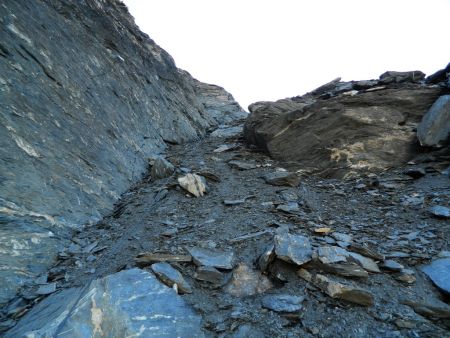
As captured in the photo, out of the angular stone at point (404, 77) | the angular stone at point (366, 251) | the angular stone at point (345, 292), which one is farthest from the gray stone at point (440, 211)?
the angular stone at point (404, 77)

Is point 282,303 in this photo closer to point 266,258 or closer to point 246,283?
point 246,283

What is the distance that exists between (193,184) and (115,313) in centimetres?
457

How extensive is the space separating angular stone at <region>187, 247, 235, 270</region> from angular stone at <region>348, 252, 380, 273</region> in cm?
178

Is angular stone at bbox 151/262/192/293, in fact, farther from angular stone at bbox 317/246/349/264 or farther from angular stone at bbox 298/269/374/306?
angular stone at bbox 317/246/349/264

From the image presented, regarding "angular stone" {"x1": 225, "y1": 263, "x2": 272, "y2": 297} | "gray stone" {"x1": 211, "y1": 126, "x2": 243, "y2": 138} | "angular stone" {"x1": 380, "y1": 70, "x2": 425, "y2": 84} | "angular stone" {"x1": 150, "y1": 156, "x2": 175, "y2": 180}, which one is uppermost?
"angular stone" {"x1": 380, "y1": 70, "x2": 425, "y2": 84}

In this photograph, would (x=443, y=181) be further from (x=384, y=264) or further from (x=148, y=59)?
(x=148, y=59)

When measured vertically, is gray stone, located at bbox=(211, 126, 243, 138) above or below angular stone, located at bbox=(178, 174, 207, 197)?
above

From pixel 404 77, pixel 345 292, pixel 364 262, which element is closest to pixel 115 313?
pixel 345 292

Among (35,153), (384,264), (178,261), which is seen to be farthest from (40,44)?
(384,264)

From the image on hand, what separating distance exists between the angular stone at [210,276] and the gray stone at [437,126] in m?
7.06

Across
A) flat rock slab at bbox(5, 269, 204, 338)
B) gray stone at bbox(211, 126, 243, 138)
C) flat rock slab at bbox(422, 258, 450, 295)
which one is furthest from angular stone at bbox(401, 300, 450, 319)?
gray stone at bbox(211, 126, 243, 138)

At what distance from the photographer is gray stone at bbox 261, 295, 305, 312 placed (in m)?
3.52

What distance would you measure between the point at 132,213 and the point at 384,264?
16.8 feet

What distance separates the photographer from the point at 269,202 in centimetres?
681
